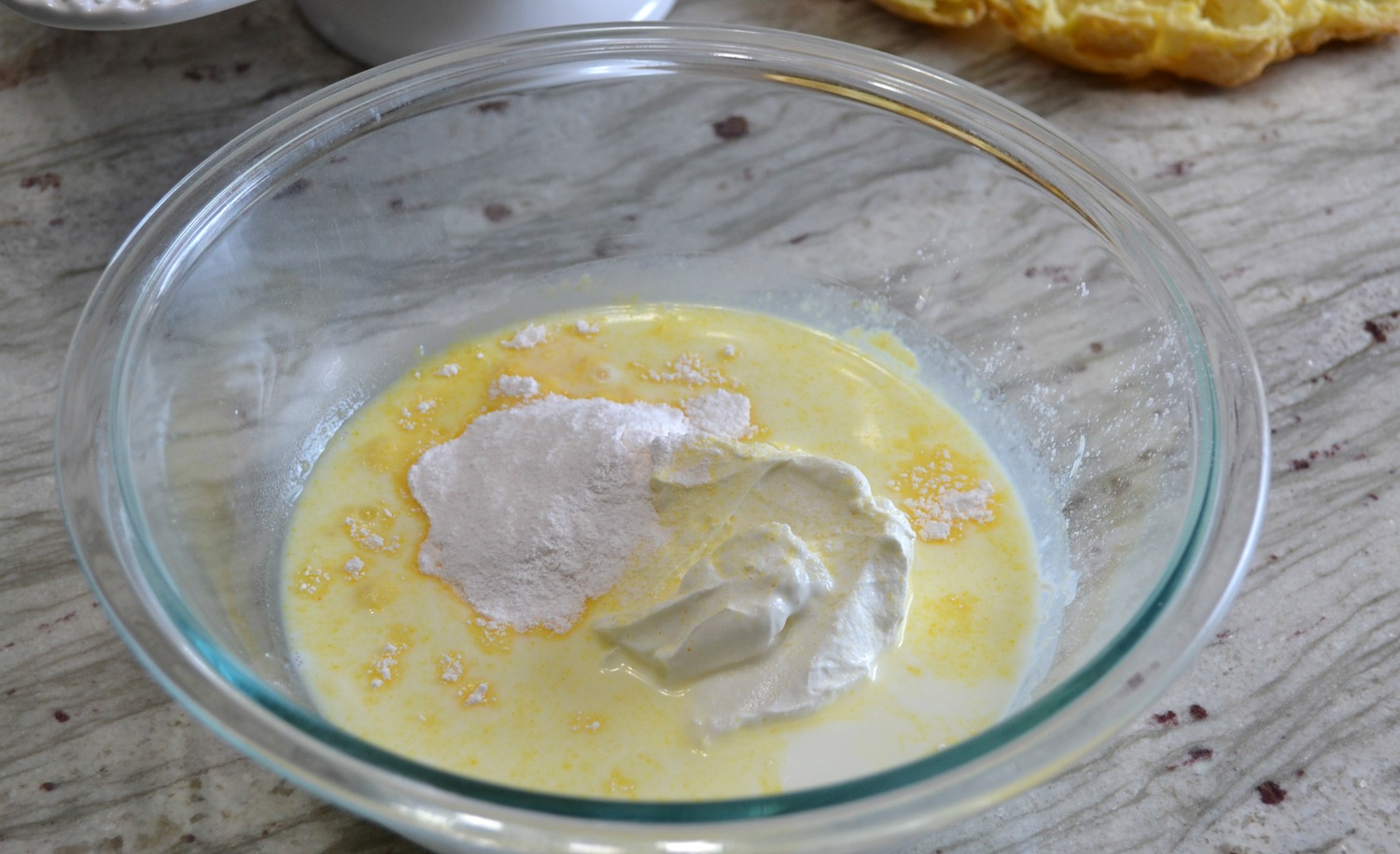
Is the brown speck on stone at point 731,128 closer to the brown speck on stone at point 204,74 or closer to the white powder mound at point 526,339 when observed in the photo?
the white powder mound at point 526,339

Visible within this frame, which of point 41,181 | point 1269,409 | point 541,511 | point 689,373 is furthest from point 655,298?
point 41,181

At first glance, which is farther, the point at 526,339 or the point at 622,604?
the point at 526,339

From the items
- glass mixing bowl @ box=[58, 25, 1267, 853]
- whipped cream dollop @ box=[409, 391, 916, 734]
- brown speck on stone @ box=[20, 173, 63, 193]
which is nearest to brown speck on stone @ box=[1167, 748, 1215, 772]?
glass mixing bowl @ box=[58, 25, 1267, 853]

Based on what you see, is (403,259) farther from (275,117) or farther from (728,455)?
(728,455)

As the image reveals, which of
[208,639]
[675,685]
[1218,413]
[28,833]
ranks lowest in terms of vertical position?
[28,833]

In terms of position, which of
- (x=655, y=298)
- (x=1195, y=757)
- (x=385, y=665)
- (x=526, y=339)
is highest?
(x=655, y=298)

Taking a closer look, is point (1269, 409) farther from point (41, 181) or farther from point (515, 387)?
point (41, 181)

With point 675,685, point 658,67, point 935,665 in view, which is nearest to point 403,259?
point 658,67
